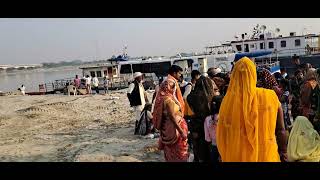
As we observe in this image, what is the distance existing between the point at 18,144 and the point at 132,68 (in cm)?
1532

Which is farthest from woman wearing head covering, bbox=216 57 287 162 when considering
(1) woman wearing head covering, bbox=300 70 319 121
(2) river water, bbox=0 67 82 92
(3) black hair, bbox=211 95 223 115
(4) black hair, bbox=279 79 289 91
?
(2) river water, bbox=0 67 82 92

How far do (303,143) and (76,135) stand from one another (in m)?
7.86

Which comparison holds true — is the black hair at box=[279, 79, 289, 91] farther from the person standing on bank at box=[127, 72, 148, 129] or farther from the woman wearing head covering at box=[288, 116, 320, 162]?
the woman wearing head covering at box=[288, 116, 320, 162]

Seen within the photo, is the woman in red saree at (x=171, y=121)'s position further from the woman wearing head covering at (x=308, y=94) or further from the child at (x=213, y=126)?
the woman wearing head covering at (x=308, y=94)

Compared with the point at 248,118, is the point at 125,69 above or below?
above

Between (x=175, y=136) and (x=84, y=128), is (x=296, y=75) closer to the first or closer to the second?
(x=175, y=136)

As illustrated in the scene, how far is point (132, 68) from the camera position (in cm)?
2400

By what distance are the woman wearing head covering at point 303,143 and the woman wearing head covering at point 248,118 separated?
0.24 m

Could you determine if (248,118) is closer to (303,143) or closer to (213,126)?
(303,143)

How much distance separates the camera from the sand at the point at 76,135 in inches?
272

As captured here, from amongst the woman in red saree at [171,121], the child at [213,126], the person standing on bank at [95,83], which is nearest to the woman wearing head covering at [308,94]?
the child at [213,126]

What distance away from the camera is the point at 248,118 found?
2484 millimetres

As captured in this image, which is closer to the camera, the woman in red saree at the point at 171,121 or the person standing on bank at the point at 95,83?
the woman in red saree at the point at 171,121

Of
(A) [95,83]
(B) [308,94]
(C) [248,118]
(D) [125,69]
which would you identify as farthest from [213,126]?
(D) [125,69]
